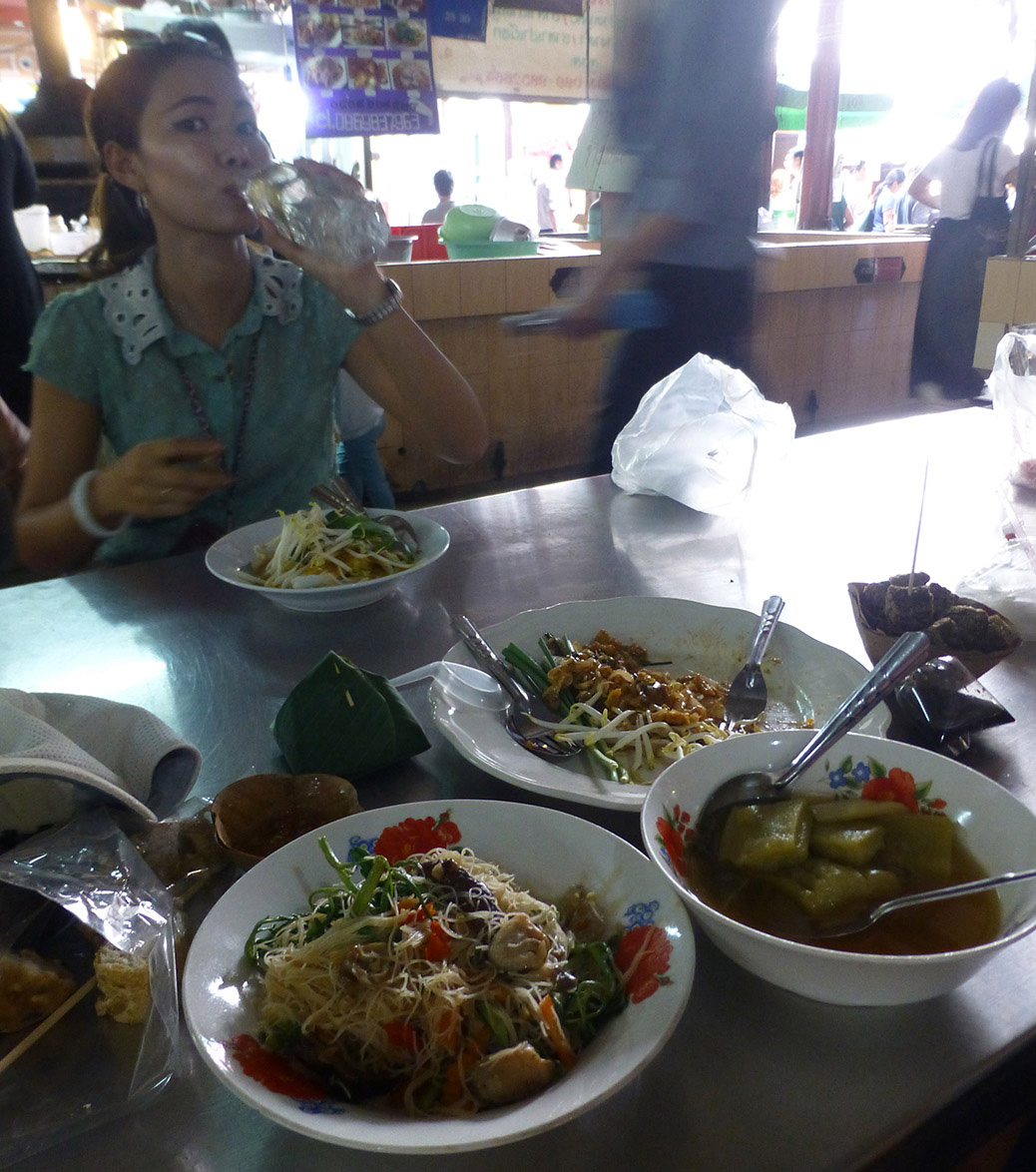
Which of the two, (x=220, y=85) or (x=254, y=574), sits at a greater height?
(x=220, y=85)

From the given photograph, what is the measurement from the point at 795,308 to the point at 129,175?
503cm

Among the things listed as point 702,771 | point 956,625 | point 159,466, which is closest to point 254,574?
point 159,466

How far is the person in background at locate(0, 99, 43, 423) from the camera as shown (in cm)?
347

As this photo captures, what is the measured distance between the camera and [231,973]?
0.68m

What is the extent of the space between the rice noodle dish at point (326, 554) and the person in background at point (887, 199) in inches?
448

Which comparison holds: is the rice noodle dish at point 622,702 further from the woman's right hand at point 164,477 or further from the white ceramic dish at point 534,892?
the woman's right hand at point 164,477

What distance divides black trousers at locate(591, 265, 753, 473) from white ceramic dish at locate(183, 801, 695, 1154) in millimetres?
2128

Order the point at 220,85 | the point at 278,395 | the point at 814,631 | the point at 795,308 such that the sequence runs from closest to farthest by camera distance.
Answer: the point at 814,631
the point at 220,85
the point at 278,395
the point at 795,308

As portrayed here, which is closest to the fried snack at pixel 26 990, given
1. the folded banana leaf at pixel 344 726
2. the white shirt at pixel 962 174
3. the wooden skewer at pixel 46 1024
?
the wooden skewer at pixel 46 1024

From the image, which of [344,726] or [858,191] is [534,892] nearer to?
[344,726]

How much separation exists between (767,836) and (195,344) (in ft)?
5.78

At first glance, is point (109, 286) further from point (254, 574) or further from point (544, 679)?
point (544, 679)

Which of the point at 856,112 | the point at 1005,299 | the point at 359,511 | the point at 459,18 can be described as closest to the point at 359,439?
the point at 359,511

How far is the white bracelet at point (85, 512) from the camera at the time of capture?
5.67ft
